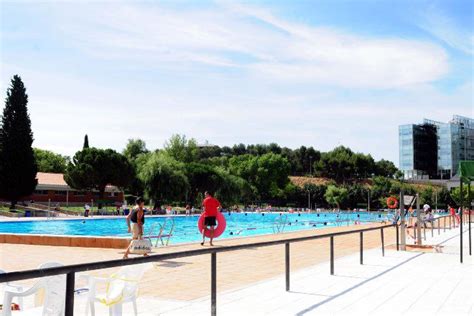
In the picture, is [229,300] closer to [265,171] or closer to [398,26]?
[398,26]

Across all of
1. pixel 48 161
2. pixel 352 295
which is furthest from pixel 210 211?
pixel 48 161

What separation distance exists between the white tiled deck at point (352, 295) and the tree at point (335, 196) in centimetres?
6608

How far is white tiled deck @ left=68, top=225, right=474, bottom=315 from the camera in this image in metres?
5.78

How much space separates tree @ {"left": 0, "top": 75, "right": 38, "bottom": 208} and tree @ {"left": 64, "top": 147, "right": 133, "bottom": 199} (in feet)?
16.3

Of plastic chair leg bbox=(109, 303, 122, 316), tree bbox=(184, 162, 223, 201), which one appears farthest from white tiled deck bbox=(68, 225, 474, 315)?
tree bbox=(184, 162, 223, 201)

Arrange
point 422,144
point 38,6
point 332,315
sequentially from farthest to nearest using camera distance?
1. point 422,144
2. point 38,6
3. point 332,315

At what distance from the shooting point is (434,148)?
116m

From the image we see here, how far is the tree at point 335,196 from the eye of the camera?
75.1 m

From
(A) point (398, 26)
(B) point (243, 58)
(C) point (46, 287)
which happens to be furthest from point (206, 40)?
(C) point (46, 287)

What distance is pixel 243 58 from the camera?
1507 centimetres

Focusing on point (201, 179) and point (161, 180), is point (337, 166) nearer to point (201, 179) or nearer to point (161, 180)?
point (201, 179)

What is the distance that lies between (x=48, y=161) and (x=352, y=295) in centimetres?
8018

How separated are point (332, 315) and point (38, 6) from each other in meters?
9.15

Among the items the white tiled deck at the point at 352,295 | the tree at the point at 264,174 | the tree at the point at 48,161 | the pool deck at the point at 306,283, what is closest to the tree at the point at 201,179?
the tree at the point at 264,174
